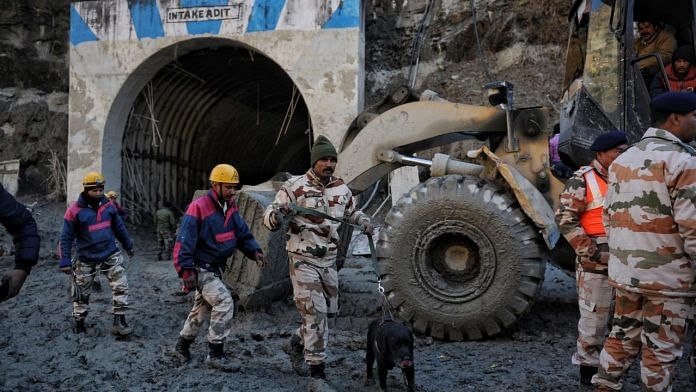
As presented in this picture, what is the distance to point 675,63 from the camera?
184 inches

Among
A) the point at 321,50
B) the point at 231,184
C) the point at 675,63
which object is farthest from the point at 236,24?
the point at 675,63

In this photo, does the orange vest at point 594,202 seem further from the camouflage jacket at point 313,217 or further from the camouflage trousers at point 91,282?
the camouflage trousers at point 91,282

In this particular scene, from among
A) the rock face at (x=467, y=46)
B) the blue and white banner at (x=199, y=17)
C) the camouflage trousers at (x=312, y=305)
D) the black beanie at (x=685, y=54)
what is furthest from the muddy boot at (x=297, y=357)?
the rock face at (x=467, y=46)

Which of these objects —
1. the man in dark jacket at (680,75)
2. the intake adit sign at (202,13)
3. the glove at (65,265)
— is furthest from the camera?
the intake adit sign at (202,13)

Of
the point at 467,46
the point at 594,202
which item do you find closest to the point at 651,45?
the point at 594,202

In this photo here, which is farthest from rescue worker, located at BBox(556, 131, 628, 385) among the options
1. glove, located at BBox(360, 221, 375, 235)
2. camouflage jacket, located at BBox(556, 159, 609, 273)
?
glove, located at BBox(360, 221, 375, 235)

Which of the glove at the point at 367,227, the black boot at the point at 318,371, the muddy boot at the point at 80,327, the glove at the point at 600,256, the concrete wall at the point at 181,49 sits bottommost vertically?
the muddy boot at the point at 80,327

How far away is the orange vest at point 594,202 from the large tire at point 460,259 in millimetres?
1122

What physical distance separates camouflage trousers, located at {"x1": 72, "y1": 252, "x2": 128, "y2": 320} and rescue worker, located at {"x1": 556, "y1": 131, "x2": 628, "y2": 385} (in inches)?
165

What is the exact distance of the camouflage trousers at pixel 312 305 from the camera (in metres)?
4.14

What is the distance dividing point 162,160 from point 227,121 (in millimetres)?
2166

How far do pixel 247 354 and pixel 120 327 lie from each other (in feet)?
5.15

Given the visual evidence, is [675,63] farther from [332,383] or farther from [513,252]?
[332,383]

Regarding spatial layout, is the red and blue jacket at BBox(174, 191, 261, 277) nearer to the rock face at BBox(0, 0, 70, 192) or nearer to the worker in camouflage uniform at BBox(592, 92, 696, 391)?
the worker in camouflage uniform at BBox(592, 92, 696, 391)
